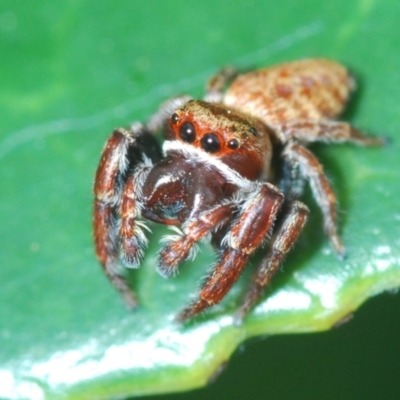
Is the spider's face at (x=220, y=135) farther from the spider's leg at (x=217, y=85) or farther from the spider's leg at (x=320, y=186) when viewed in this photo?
the spider's leg at (x=217, y=85)

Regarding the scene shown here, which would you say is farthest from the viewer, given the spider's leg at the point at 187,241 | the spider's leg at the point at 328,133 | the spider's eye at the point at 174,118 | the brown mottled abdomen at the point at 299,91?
the brown mottled abdomen at the point at 299,91

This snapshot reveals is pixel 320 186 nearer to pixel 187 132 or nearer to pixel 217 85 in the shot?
pixel 187 132

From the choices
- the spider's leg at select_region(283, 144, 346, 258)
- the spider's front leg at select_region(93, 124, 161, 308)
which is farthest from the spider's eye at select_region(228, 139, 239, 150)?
the spider's front leg at select_region(93, 124, 161, 308)

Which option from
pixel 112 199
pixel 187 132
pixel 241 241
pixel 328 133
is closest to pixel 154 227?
pixel 112 199

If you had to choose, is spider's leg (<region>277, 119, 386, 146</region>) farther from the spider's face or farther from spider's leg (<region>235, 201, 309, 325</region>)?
spider's leg (<region>235, 201, 309, 325</region>)

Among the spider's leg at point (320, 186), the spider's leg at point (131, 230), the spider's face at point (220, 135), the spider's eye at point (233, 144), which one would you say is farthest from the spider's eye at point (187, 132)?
the spider's leg at point (320, 186)

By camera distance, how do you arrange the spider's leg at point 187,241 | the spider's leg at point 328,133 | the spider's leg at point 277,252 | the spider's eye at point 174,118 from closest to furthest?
the spider's leg at point 187,241
the spider's leg at point 277,252
the spider's eye at point 174,118
the spider's leg at point 328,133
